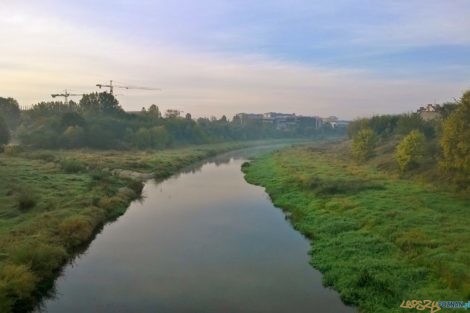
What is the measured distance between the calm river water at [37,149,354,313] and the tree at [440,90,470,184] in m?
13.5

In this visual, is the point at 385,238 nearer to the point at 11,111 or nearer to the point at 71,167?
the point at 71,167

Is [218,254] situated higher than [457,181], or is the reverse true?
[457,181]

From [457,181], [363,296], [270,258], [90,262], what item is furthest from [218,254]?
[457,181]

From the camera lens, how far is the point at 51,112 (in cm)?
12019

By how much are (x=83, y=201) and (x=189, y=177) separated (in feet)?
88.1

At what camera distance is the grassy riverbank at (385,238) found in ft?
56.6

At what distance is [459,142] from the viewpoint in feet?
107

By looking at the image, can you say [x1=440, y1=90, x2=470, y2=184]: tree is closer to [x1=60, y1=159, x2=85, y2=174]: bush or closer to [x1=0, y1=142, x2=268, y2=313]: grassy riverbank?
[x1=0, y1=142, x2=268, y2=313]: grassy riverbank

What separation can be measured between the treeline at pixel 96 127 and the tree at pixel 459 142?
65558 millimetres

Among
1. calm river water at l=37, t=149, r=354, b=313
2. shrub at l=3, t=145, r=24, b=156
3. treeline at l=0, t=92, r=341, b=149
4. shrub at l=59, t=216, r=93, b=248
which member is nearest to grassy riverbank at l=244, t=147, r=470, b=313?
calm river water at l=37, t=149, r=354, b=313

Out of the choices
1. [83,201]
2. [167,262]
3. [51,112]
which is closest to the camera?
[167,262]

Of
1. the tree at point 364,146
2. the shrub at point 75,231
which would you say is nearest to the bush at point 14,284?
the shrub at point 75,231

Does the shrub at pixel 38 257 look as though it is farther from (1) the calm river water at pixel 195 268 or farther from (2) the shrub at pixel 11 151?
(2) the shrub at pixel 11 151

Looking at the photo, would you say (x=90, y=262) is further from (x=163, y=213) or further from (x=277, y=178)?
(x=277, y=178)
